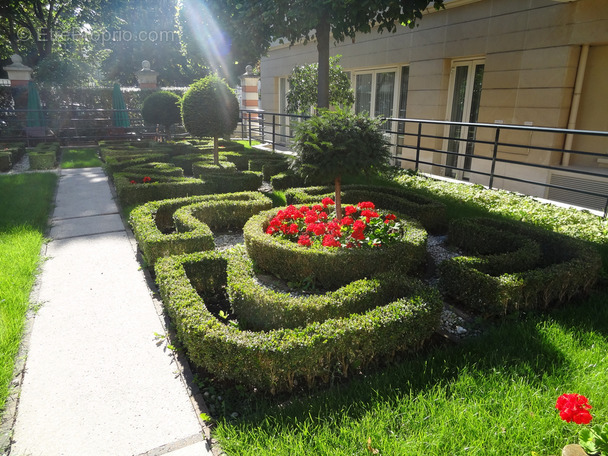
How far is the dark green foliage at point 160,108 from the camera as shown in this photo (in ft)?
49.2

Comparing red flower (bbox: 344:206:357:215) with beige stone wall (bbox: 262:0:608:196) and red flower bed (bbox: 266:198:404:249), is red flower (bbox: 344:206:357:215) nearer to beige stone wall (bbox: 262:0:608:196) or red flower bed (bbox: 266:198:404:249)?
red flower bed (bbox: 266:198:404:249)

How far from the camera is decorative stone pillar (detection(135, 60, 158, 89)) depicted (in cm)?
1921

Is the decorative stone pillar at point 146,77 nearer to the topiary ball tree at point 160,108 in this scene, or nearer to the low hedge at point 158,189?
the topiary ball tree at point 160,108

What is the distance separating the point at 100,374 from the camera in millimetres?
2926

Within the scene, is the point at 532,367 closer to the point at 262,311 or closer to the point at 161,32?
the point at 262,311

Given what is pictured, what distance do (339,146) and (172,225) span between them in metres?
3.20

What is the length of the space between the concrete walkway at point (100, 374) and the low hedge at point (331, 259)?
1.26m

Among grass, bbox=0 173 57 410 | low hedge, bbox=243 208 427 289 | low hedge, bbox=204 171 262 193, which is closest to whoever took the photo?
grass, bbox=0 173 57 410

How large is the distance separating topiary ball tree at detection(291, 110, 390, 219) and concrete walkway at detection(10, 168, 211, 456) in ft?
7.59

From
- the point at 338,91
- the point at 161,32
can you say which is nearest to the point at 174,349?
the point at 338,91

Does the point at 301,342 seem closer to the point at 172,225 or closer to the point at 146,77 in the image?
the point at 172,225

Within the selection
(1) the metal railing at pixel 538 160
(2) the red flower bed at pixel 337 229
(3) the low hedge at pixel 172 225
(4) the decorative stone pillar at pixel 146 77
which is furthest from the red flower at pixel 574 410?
(4) the decorative stone pillar at pixel 146 77

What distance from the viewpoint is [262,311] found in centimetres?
339

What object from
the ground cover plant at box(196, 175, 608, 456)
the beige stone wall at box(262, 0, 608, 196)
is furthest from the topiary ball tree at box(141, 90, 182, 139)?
the ground cover plant at box(196, 175, 608, 456)
